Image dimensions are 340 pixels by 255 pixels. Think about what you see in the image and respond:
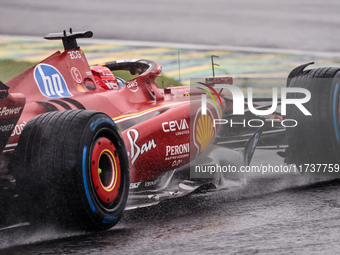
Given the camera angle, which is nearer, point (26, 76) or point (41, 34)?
point (26, 76)

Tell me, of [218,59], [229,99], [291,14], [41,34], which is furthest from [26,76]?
[291,14]

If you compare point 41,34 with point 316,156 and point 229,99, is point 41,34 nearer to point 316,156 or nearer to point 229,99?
point 229,99

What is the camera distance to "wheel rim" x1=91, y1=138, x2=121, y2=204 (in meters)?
3.78

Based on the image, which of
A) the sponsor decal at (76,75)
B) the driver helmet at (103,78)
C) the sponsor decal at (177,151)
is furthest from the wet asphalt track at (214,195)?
the driver helmet at (103,78)

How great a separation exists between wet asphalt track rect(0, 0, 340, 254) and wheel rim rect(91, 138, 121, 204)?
0.80 ft

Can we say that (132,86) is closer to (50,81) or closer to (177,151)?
(177,151)

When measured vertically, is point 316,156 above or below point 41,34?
below

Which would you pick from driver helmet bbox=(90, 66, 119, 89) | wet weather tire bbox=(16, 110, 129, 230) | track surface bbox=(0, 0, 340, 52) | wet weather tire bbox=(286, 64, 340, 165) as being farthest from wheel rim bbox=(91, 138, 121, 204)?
track surface bbox=(0, 0, 340, 52)

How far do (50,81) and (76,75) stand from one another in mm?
339

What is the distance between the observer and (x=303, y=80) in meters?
5.98

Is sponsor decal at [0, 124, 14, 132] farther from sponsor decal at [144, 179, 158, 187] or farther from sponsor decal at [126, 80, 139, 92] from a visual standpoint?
sponsor decal at [126, 80, 139, 92]

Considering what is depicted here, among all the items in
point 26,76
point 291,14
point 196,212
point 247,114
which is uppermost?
point 291,14

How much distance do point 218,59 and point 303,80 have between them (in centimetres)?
413

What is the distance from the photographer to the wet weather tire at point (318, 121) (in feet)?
18.7
